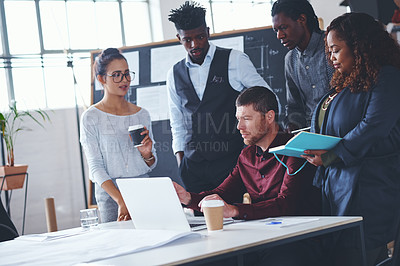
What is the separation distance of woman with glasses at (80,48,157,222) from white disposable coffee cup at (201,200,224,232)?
1210 millimetres

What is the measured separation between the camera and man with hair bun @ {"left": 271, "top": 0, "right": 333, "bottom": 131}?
10.1 ft

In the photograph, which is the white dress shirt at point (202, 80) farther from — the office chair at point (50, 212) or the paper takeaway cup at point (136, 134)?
the office chair at point (50, 212)

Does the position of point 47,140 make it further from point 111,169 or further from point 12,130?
point 111,169

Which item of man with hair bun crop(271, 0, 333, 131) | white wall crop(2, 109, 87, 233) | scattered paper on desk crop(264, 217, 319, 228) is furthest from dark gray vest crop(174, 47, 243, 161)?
white wall crop(2, 109, 87, 233)

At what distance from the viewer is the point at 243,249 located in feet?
5.01

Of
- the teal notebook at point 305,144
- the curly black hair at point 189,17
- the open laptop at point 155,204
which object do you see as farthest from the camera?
the curly black hair at point 189,17

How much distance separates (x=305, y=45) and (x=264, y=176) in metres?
1.03


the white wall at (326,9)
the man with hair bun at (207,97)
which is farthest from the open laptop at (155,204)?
the white wall at (326,9)

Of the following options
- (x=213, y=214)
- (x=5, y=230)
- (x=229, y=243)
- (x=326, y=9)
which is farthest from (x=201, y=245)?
(x=326, y=9)

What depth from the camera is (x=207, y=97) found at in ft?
12.1

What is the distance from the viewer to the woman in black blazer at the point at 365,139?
2117mm

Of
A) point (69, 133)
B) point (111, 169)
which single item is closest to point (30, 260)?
point (111, 169)

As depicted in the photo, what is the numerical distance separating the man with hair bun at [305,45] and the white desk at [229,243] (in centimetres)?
136

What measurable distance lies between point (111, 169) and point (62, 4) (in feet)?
15.5
